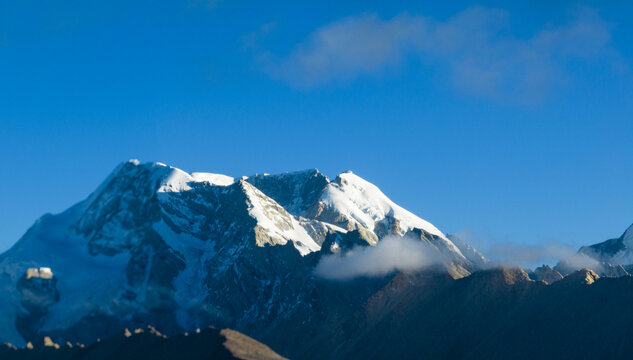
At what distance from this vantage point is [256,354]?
193375 mm

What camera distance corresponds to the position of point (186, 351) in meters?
199

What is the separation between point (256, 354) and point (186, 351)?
1576cm

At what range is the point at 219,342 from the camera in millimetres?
194750

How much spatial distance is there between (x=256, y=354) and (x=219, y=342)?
8043 millimetres

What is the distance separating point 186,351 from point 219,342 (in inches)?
338
